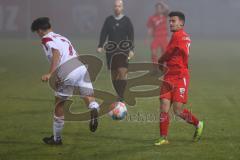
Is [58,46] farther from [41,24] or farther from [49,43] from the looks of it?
[41,24]

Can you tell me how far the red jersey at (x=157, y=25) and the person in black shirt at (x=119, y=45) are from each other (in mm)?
7197

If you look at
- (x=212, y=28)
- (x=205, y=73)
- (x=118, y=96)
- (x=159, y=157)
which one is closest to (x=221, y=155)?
(x=159, y=157)

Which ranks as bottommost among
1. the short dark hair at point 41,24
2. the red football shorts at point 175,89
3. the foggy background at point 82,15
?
the foggy background at point 82,15

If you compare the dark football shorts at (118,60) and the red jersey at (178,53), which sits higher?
the red jersey at (178,53)

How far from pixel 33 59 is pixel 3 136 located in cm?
1528

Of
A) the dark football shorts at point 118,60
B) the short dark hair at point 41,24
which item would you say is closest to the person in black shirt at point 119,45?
the dark football shorts at point 118,60

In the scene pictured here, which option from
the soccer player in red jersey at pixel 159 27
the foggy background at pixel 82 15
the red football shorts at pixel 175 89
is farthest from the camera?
the foggy background at pixel 82 15

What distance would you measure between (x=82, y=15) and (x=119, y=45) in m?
24.0

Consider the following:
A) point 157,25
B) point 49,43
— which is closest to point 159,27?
point 157,25

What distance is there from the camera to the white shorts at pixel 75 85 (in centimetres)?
917

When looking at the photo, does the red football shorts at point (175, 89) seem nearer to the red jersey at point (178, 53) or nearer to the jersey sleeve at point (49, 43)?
the red jersey at point (178, 53)

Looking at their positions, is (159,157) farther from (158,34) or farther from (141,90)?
(158,34)

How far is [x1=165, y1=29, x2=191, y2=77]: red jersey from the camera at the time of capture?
8.92 m

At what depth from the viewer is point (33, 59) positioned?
24.8m
